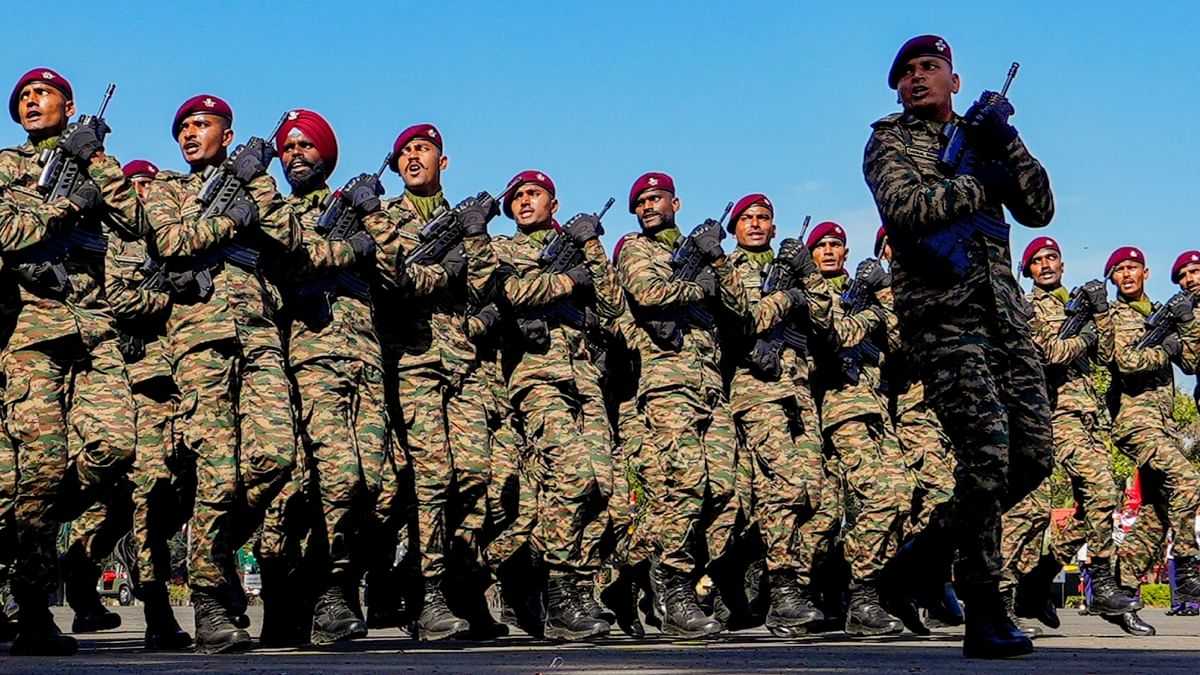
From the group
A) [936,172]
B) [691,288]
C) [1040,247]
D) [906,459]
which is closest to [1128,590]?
[906,459]

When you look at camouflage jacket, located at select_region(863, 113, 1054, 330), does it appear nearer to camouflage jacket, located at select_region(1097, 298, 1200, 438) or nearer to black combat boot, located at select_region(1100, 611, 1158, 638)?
black combat boot, located at select_region(1100, 611, 1158, 638)

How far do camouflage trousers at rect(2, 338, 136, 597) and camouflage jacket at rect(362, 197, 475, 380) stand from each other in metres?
1.64

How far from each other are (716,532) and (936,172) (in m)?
3.66

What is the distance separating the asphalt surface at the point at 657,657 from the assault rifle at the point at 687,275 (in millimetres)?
1781

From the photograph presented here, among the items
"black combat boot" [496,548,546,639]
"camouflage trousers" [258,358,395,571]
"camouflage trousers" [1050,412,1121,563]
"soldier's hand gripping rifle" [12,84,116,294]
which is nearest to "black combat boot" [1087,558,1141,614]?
"camouflage trousers" [1050,412,1121,563]

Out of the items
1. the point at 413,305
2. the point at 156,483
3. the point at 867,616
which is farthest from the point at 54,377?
the point at 867,616

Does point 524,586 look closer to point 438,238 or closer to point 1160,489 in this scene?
point 438,238

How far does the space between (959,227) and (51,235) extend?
401 centimetres

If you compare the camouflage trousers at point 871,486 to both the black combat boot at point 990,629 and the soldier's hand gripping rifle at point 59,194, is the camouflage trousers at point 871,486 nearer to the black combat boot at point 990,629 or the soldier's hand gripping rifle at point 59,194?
the black combat boot at point 990,629

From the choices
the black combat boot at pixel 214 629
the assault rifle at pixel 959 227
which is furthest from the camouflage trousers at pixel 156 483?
the assault rifle at pixel 959 227

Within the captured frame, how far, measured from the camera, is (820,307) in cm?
1078

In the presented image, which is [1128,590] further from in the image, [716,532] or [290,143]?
[290,143]

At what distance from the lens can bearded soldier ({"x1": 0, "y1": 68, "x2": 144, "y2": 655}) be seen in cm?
750

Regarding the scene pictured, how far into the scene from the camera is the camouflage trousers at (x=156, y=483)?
8.33 m
